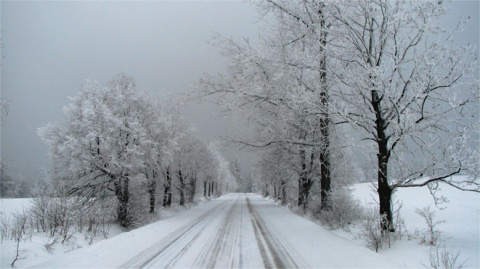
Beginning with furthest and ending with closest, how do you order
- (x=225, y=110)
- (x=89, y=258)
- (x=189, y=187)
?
1. (x=189, y=187)
2. (x=225, y=110)
3. (x=89, y=258)

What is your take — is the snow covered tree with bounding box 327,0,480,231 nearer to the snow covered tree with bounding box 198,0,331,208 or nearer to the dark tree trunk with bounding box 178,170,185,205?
the snow covered tree with bounding box 198,0,331,208

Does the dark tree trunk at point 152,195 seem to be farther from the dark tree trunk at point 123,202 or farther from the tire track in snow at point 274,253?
the tire track in snow at point 274,253

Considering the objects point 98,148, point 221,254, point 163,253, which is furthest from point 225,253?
point 98,148

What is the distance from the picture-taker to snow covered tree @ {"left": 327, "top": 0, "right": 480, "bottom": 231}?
775 centimetres

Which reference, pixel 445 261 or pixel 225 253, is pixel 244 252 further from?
pixel 445 261

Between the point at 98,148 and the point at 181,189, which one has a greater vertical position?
the point at 98,148

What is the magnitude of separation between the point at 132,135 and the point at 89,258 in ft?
49.3

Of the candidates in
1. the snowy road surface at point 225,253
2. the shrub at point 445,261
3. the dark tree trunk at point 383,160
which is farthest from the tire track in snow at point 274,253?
the dark tree trunk at point 383,160

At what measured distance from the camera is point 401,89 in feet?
28.2

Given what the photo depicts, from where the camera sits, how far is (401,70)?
28.5 feet

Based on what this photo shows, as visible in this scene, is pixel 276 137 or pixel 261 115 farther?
pixel 276 137

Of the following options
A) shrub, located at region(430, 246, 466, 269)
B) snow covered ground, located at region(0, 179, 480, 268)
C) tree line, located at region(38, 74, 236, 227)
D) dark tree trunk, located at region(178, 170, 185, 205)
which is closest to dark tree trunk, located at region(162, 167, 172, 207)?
dark tree trunk, located at region(178, 170, 185, 205)

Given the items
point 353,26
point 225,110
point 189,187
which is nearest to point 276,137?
point 225,110

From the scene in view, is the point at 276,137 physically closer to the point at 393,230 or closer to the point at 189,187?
the point at 393,230
